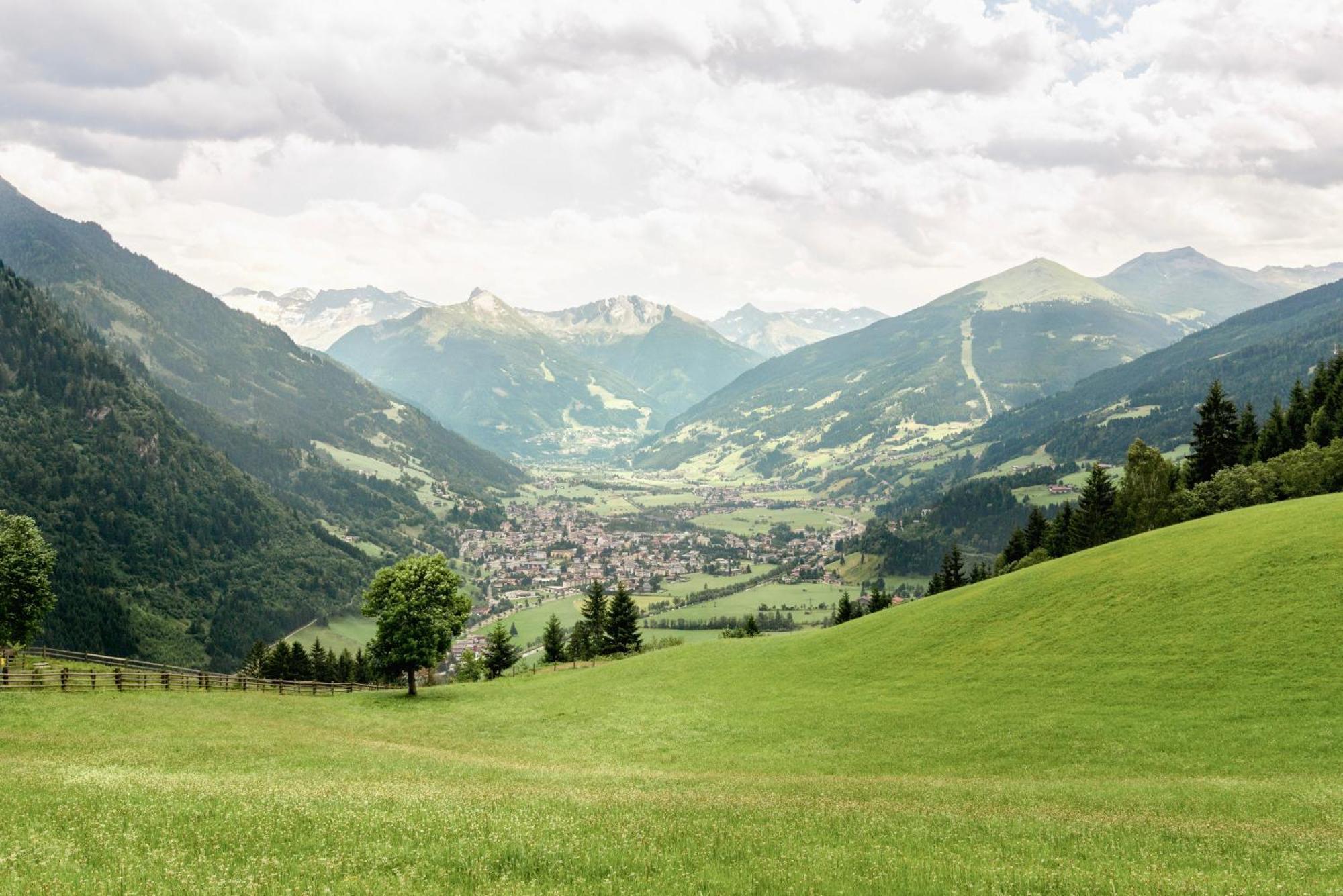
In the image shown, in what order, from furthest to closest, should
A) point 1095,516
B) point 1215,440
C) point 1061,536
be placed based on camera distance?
point 1061,536 → point 1095,516 → point 1215,440

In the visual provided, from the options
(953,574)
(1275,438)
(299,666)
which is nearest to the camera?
(1275,438)

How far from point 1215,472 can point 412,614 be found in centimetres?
10769

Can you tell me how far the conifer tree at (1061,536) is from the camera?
10405 cm

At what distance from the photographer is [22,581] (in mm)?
59219

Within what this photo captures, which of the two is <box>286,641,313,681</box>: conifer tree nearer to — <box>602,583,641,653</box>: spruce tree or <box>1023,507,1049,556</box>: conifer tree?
<box>602,583,641,653</box>: spruce tree

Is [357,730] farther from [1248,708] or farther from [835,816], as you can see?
[1248,708]

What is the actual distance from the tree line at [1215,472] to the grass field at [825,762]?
29.6m

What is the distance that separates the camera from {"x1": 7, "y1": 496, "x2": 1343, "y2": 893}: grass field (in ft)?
46.4

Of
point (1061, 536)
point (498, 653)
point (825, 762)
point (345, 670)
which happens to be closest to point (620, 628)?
point (498, 653)

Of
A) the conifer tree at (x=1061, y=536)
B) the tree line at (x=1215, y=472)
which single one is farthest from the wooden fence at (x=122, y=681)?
the conifer tree at (x=1061, y=536)

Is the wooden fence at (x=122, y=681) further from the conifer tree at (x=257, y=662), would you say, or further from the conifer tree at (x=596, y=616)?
the conifer tree at (x=257, y=662)

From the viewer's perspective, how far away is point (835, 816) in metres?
20.8

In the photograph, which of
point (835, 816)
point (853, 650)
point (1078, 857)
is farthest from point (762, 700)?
point (1078, 857)

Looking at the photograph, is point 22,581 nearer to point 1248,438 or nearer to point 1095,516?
point 1095,516
